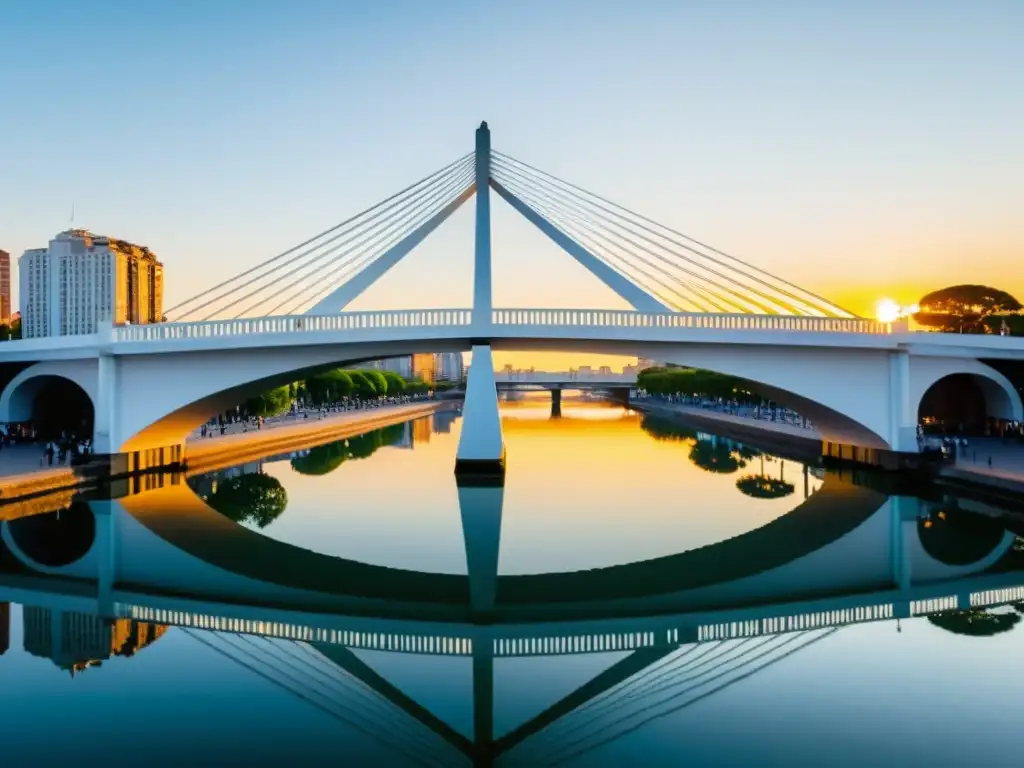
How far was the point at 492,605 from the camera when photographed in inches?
454

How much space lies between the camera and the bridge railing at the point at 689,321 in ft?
71.5

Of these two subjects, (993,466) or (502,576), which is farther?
(993,466)

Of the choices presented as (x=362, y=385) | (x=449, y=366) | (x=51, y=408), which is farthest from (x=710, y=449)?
(x=449, y=366)

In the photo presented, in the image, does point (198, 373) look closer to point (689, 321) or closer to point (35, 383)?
point (35, 383)

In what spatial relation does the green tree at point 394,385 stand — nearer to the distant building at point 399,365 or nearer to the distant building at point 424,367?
the distant building at point 399,365

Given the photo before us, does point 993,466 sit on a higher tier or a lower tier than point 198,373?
lower

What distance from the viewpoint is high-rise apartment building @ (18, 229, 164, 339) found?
107750mm

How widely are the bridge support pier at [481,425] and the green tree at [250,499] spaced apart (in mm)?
5506

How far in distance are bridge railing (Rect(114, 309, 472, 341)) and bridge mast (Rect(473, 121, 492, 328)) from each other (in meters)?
0.48

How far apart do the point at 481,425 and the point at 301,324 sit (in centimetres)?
607

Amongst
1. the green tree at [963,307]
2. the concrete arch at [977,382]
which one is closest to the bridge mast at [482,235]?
the concrete arch at [977,382]

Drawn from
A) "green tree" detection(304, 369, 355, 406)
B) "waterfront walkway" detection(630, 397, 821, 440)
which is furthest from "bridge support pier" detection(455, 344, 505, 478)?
"green tree" detection(304, 369, 355, 406)

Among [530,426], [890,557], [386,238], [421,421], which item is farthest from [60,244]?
[890,557]

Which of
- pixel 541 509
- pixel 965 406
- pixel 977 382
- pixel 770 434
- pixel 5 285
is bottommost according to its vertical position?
pixel 541 509
